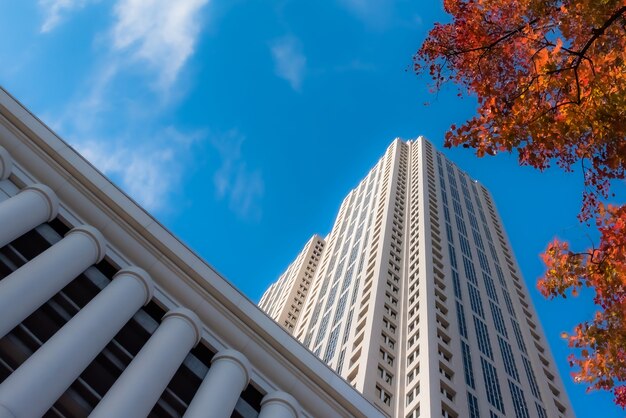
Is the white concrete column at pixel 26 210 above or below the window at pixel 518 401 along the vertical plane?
below

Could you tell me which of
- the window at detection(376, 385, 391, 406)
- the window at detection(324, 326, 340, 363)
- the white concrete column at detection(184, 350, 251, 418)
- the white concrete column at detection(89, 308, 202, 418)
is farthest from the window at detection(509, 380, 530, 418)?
the white concrete column at detection(89, 308, 202, 418)

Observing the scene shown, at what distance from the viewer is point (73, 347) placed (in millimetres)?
13641

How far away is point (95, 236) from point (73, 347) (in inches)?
196

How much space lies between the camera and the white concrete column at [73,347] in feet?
38.4

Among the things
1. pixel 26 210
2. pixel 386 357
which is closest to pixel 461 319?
pixel 386 357

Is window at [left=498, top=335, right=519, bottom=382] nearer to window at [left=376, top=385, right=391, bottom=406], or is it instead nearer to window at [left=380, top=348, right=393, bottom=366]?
window at [left=380, top=348, right=393, bottom=366]

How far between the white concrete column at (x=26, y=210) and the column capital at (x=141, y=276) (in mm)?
3002

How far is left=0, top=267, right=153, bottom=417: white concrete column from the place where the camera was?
38.4ft

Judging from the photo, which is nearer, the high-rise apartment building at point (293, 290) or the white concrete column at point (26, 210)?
the white concrete column at point (26, 210)

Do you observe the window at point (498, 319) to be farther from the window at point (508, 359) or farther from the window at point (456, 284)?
the window at point (456, 284)

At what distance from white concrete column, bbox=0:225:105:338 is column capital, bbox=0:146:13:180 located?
2889mm

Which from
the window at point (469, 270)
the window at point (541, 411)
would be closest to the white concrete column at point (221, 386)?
the window at point (541, 411)

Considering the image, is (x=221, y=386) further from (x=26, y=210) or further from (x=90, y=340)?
(x=26, y=210)

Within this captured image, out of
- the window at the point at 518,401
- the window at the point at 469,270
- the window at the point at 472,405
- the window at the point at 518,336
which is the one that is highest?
the window at the point at 469,270
